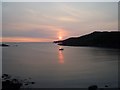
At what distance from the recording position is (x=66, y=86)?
779 centimetres

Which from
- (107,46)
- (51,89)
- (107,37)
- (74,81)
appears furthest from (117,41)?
(51,89)

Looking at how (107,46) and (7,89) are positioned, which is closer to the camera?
(7,89)

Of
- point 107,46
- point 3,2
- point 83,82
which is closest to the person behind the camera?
point 3,2

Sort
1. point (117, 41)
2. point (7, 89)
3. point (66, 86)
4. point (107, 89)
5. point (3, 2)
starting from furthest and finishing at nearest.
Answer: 1. point (117, 41)
2. point (66, 86)
3. point (107, 89)
4. point (7, 89)
5. point (3, 2)

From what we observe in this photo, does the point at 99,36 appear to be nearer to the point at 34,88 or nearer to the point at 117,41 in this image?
the point at 117,41

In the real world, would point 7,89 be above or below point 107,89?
above

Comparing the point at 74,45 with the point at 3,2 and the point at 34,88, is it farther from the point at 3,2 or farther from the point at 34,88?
the point at 3,2

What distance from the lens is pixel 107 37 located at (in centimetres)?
2952

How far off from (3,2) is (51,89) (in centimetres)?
391

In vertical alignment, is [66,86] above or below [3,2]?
below

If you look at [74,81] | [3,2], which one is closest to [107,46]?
[74,81]

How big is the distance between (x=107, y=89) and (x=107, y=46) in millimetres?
26479

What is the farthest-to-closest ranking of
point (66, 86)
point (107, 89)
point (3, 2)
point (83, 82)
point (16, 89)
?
1. point (83, 82)
2. point (66, 86)
3. point (107, 89)
4. point (16, 89)
5. point (3, 2)

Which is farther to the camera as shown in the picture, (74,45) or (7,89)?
(74,45)
